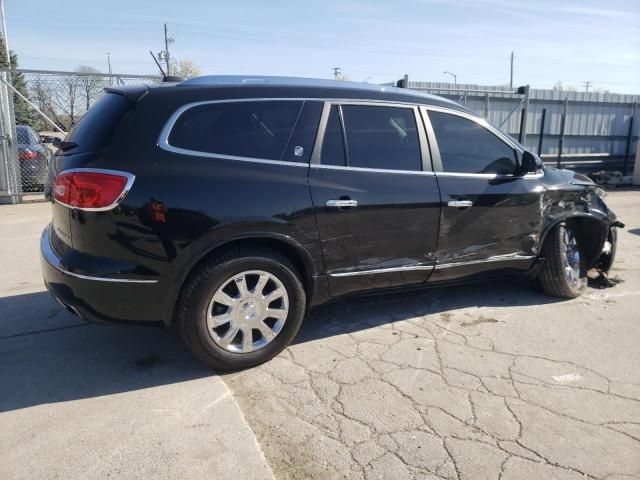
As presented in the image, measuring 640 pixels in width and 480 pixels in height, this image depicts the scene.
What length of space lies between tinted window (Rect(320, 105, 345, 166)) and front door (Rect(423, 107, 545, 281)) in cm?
83

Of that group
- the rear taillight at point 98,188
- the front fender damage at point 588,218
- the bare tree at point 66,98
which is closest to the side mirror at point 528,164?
the front fender damage at point 588,218

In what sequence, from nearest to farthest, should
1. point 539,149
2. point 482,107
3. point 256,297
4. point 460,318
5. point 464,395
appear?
1. point 464,395
2. point 256,297
3. point 460,318
4. point 482,107
5. point 539,149

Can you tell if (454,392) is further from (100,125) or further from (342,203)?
(100,125)

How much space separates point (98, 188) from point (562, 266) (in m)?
3.94

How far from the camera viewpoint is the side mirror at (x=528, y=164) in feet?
14.6

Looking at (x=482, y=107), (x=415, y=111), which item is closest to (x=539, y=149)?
(x=482, y=107)

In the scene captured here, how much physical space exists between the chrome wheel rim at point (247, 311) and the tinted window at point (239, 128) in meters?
0.81

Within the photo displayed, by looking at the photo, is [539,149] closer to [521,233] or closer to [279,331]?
[521,233]

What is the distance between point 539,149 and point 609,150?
9.17ft

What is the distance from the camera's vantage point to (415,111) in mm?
4102

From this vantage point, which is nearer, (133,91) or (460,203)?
(133,91)

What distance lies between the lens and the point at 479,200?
424 cm

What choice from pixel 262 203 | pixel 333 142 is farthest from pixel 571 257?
pixel 262 203

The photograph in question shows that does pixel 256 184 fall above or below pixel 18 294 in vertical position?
above
